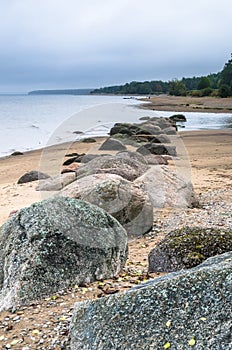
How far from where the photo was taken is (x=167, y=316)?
2.91 m

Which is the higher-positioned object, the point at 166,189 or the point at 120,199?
the point at 120,199

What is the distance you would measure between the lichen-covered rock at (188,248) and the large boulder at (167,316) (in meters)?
1.68

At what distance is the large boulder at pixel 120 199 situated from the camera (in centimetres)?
739

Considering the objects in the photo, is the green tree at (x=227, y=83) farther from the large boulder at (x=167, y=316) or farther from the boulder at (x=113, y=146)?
the large boulder at (x=167, y=316)

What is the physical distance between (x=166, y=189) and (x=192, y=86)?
475 feet

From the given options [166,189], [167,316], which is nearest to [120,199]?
[166,189]

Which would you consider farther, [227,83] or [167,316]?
[227,83]

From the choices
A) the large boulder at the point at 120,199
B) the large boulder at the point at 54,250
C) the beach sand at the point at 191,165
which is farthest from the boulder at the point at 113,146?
the large boulder at the point at 54,250

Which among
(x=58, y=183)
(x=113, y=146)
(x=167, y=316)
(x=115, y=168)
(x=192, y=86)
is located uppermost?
(x=167, y=316)

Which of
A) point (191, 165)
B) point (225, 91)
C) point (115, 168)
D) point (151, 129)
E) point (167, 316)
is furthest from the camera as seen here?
point (225, 91)

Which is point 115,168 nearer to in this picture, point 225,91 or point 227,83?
point 225,91

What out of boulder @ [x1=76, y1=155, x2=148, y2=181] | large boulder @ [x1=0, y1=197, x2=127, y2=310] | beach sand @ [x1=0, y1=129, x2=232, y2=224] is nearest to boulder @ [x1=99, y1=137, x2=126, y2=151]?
beach sand @ [x1=0, y1=129, x2=232, y2=224]

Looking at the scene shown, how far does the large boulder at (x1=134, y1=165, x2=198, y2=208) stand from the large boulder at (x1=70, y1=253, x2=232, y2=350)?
5.52 m

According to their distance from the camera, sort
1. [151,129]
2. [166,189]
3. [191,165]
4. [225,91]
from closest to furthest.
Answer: [166,189] < [191,165] < [151,129] < [225,91]
